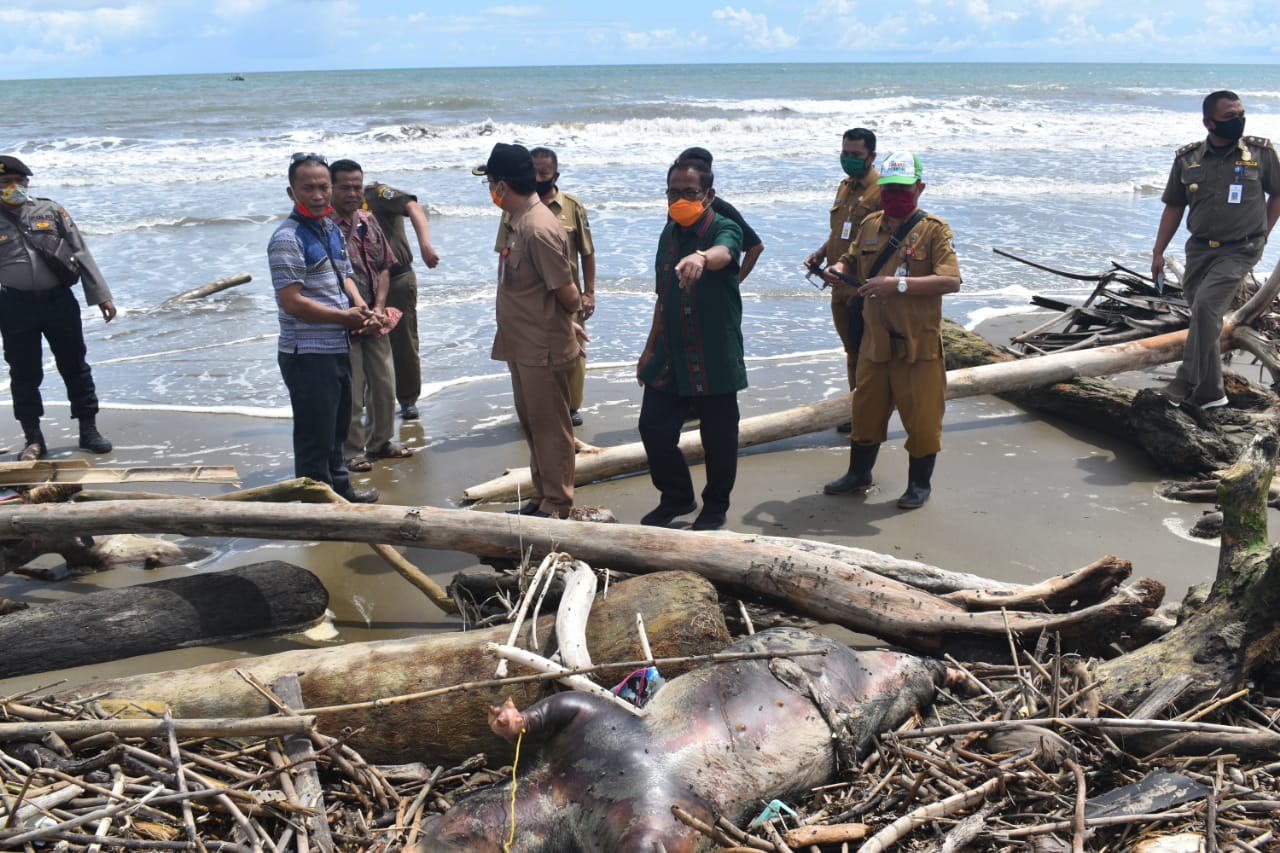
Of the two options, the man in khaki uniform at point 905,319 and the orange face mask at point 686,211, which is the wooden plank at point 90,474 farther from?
the man in khaki uniform at point 905,319

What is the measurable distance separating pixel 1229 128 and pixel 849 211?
2589 millimetres

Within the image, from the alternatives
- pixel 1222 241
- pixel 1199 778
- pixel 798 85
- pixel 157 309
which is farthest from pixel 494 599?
pixel 798 85

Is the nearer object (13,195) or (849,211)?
(13,195)

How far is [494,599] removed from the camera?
4559 mm

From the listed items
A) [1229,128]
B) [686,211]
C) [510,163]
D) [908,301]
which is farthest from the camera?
[1229,128]

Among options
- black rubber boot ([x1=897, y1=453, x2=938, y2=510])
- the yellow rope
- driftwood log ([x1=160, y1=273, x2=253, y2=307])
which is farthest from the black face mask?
driftwood log ([x1=160, y1=273, x2=253, y2=307])

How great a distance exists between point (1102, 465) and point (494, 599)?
4389 mm

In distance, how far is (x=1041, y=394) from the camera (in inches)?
300

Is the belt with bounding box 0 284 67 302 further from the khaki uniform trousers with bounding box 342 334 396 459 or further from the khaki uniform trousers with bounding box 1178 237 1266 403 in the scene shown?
the khaki uniform trousers with bounding box 1178 237 1266 403

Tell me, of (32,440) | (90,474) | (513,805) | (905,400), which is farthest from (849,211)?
(32,440)

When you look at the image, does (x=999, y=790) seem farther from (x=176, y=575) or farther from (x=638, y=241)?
(x=638, y=241)

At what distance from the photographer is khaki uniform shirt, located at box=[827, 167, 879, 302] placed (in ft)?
23.1

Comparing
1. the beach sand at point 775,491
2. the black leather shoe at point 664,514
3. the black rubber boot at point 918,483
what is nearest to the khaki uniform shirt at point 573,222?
the beach sand at point 775,491

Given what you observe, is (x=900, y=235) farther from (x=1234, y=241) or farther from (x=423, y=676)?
(x=423, y=676)
